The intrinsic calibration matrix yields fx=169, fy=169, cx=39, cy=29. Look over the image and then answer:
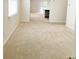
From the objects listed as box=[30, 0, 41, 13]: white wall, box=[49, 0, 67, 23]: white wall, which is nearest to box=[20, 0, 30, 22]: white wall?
box=[49, 0, 67, 23]: white wall

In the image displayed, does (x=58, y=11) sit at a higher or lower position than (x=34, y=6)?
lower

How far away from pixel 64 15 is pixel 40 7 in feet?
34.5

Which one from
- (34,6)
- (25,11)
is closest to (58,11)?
(25,11)

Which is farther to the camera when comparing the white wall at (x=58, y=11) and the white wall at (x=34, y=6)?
the white wall at (x=34, y=6)

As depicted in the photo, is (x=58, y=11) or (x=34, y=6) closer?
(x=58, y=11)

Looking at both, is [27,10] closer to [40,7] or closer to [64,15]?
[64,15]

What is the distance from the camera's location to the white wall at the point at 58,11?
396 inches

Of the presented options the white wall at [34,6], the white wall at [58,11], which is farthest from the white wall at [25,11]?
the white wall at [34,6]

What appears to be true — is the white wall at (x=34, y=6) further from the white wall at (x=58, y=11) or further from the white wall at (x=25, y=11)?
the white wall at (x=58, y=11)

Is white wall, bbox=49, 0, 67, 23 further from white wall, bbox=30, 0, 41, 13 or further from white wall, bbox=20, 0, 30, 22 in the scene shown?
white wall, bbox=30, 0, 41, 13

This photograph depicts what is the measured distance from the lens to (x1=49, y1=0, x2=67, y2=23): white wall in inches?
396

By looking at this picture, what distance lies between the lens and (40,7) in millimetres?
20453

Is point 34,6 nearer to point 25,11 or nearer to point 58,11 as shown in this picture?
point 25,11

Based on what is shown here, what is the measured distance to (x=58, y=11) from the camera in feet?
33.5
